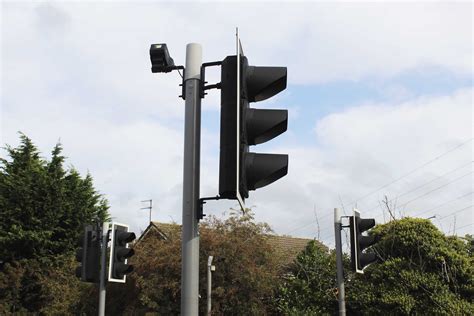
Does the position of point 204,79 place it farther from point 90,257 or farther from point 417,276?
point 417,276

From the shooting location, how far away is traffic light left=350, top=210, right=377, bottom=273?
25.8 ft

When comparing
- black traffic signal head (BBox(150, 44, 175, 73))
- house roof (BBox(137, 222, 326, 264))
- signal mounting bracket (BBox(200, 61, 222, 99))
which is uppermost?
house roof (BBox(137, 222, 326, 264))

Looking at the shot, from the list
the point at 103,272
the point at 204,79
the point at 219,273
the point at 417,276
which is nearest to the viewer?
the point at 204,79

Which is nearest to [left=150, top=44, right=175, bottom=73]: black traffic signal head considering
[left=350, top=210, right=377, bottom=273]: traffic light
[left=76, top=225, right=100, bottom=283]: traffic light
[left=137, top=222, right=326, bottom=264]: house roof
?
[left=350, top=210, right=377, bottom=273]: traffic light

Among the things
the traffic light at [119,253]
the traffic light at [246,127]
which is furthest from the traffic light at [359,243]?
the traffic light at [246,127]

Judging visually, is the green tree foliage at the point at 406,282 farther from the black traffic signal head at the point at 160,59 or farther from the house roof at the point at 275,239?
the black traffic signal head at the point at 160,59

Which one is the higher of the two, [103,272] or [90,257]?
[90,257]

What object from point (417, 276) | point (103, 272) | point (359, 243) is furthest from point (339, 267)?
point (417, 276)

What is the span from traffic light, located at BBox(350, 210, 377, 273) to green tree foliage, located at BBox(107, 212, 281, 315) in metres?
12.2

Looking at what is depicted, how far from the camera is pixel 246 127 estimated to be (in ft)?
12.5

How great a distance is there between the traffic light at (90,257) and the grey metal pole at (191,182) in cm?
643

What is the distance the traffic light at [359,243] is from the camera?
7878 millimetres

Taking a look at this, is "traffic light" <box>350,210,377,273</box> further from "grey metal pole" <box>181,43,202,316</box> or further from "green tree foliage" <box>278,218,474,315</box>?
"green tree foliage" <box>278,218,474,315</box>

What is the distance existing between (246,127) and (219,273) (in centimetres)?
1721
